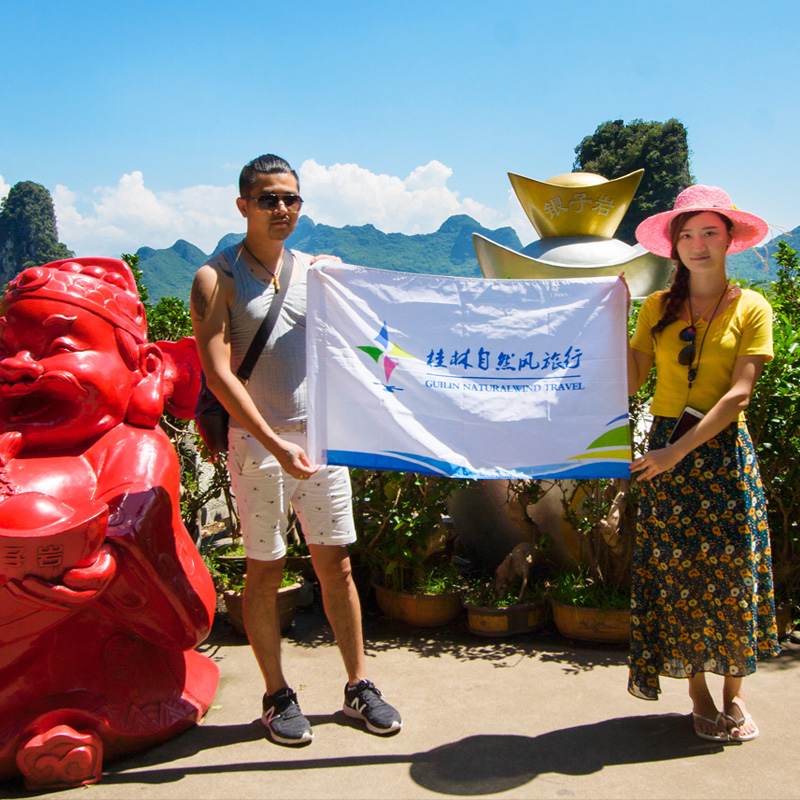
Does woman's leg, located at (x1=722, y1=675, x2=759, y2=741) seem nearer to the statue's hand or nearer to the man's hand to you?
the man's hand

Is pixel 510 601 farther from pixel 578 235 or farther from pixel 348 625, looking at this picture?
pixel 578 235

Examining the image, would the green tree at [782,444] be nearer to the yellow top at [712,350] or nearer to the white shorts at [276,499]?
the yellow top at [712,350]

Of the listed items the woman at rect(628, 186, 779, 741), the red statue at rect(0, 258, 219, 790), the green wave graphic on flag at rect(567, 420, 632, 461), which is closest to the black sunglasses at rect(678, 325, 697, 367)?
the woman at rect(628, 186, 779, 741)

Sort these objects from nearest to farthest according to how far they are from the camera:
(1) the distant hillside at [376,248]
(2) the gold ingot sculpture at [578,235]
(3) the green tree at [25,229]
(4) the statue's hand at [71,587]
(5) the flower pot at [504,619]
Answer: (4) the statue's hand at [71,587] < (5) the flower pot at [504,619] < (2) the gold ingot sculpture at [578,235] < (3) the green tree at [25,229] < (1) the distant hillside at [376,248]

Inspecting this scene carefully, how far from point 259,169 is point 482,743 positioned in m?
2.34

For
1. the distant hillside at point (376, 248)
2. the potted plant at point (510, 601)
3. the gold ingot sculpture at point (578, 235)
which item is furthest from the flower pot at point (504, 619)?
the distant hillside at point (376, 248)

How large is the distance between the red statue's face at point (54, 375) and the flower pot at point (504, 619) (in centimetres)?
230

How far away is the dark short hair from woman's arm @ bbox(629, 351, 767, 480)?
5.67 ft

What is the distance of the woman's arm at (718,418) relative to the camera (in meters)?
2.55

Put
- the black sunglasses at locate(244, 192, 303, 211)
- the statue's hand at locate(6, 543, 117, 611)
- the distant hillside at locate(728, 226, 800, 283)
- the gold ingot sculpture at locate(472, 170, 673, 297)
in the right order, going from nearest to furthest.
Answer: the statue's hand at locate(6, 543, 117, 611)
the black sunglasses at locate(244, 192, 303, 211)
the distant hillside at locate(728, 226, 800, 283)
the gold ingot sculpture at locate(472, 170, 673, 297)

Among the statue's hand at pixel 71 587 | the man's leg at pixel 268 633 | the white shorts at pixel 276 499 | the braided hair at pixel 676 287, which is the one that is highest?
the braided hair at pixel 676 287

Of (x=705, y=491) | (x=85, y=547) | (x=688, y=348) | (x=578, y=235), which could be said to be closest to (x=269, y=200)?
(x=85, y=547)

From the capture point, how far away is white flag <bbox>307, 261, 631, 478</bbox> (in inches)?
113

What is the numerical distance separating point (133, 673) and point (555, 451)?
1.79 metres
